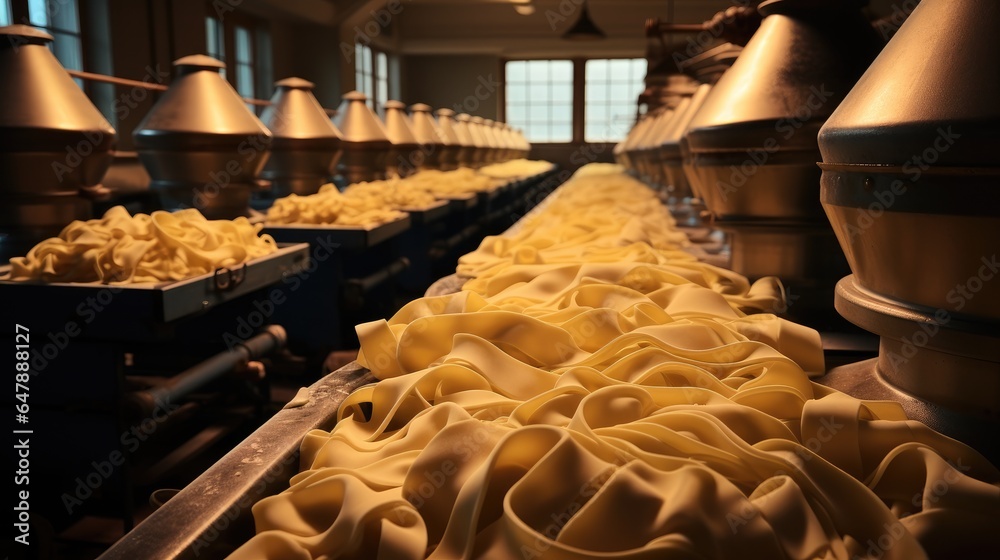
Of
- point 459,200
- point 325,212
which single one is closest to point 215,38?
point 459,200

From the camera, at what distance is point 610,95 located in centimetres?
1672

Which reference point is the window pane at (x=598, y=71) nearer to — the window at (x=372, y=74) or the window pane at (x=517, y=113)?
the window pane at (x=517, y=113)

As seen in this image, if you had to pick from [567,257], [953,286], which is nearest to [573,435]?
[953,286]

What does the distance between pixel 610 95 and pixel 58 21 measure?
488 inches

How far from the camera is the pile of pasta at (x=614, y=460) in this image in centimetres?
66

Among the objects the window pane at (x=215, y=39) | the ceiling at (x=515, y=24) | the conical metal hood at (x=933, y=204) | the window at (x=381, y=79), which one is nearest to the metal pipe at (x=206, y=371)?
the conical metal hood at (x=933, y=204)

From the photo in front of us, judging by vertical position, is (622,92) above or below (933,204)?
above

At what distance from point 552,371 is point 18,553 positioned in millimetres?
1768

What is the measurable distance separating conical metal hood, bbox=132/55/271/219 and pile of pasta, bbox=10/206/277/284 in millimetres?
540

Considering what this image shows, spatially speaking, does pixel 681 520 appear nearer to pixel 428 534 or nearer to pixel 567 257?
pixel 428 534

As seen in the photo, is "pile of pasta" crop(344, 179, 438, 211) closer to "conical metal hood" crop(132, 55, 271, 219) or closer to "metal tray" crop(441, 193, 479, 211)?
"metal tray" crop(441, 193, 479, 211)

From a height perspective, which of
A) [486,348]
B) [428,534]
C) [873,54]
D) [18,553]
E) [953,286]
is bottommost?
[18,553]

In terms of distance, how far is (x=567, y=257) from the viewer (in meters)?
1.91

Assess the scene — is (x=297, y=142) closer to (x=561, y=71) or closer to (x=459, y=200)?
(x=459, y=200)
